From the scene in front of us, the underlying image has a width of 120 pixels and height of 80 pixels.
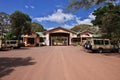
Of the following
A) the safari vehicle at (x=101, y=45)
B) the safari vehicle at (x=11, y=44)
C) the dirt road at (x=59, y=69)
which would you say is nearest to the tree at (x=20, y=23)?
the safari vehicle at (x=11, y=44)

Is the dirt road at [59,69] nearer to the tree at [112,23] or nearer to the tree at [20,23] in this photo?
the tree at [112,23]

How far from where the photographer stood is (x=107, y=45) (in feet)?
110

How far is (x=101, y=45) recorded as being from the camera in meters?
33.4

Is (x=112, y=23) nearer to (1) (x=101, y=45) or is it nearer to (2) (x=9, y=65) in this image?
(1) (x=101, y=45)

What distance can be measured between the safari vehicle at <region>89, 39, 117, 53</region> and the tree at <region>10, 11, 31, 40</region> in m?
23.8

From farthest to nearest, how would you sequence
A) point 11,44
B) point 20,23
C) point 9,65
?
point 20,23
point 11,44
point 9,65

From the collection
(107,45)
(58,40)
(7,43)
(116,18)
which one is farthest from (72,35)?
(116,18)

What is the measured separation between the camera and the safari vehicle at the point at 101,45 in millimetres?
33150

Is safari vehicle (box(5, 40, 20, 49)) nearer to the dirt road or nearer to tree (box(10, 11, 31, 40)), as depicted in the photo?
tree (box(10, 11, 31, 40))

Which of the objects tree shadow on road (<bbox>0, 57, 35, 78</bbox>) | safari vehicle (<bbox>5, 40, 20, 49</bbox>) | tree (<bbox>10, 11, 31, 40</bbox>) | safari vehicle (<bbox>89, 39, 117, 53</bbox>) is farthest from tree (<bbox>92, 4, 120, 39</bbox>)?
tree (<bbox>10, 11, 31, 40</bbox>)

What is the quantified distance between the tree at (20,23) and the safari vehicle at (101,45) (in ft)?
77.9

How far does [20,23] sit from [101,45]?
81.8ft

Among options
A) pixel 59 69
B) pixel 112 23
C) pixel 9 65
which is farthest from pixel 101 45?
pixel 59 69

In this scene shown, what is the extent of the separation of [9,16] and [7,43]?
435 inches
